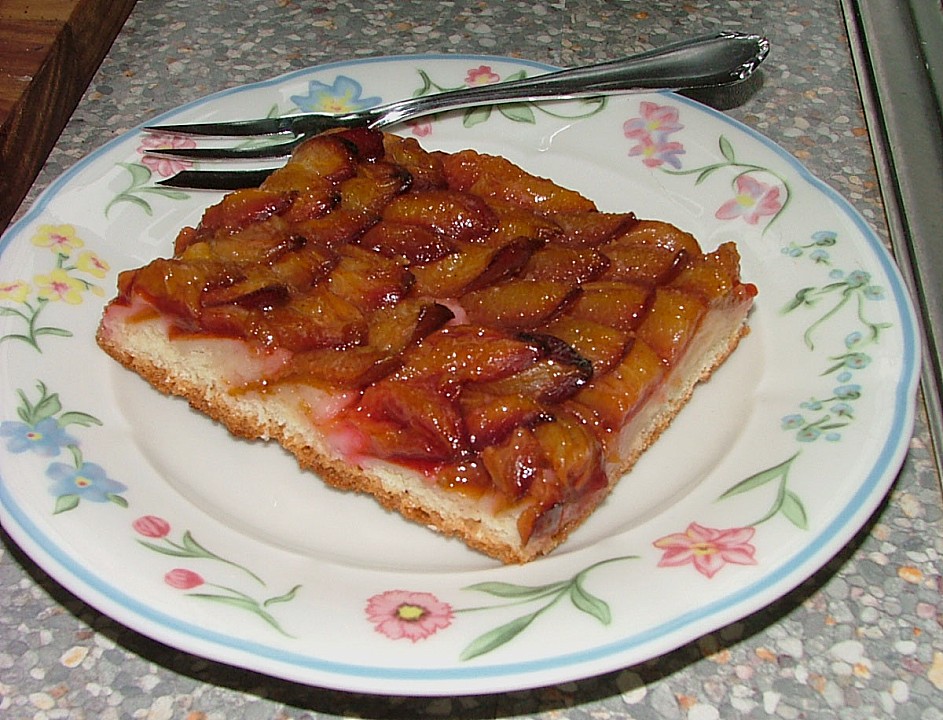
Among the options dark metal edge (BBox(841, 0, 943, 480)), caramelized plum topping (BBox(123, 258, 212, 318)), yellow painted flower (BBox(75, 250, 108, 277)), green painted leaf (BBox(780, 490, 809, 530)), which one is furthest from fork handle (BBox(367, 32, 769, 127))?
green painted leaf (BBox(780, 490, 809, 530))

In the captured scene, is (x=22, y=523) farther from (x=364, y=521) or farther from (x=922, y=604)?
(x=922, y=604)

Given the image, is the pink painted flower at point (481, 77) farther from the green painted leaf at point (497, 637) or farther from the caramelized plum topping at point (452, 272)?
the green painted leaf at point (497, 637)

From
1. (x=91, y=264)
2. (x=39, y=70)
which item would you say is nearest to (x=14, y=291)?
(x=91, y=264)

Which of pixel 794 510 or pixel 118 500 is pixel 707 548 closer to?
pixel 794 510

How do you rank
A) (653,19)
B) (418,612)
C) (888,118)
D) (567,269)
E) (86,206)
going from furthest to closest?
(653,19) < (888,118) < (86,206) < (567,269) < (418,612)

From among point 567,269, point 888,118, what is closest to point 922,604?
point 567,269

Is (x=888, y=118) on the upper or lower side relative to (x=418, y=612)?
upper

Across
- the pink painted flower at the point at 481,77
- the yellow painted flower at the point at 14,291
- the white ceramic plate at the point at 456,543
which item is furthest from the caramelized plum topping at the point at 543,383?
the pink painted flower at the point at 481,77
